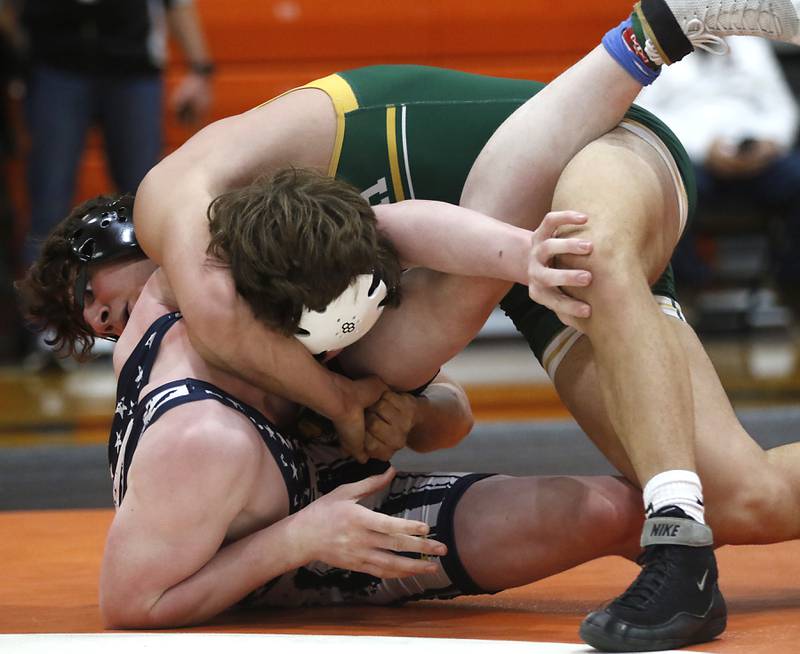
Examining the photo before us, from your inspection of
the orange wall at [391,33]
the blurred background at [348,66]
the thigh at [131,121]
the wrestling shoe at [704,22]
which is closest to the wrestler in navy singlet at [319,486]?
the wrestling shoe at [704,22]

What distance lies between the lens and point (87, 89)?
536 cm

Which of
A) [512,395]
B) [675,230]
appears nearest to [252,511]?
[675,230]

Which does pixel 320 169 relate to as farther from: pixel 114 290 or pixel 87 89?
pixel 87 89

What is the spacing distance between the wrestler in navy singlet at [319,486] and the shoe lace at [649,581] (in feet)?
1.28

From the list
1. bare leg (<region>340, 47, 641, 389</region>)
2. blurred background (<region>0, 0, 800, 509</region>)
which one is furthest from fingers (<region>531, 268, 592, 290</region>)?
blurred background (<region>0, 0, 800, 509</region>)

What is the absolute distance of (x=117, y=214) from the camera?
2.36m

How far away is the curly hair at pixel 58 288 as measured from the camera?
234 centimetres

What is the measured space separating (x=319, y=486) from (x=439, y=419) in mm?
285

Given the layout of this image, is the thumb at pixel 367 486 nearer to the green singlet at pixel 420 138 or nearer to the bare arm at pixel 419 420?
the bare arm at pixel 419 420

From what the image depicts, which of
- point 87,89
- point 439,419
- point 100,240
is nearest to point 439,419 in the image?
point 439,419

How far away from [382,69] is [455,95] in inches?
5.6

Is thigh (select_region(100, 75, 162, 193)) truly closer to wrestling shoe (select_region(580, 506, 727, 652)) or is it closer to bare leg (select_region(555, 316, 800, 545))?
bare leg (select_region(555, 316, 800, 545))

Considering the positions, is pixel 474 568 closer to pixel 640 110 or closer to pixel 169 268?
pixel 169 268

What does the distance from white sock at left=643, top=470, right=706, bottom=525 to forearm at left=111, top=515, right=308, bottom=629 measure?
0.50m
